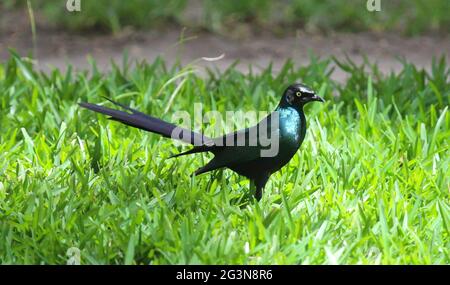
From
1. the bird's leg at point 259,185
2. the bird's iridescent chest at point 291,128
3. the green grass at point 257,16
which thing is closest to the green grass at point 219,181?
the bird's leg at point 259,185

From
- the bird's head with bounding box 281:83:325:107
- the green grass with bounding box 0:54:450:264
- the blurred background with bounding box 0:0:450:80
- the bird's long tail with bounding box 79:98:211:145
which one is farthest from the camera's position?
the blurred background with bounding box 0:0:450:80

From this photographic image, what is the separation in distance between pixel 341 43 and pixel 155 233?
340 centimetres

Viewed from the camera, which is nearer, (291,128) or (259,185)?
(291,128)

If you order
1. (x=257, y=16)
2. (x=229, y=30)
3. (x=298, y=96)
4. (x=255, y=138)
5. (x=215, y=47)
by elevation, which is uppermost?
(x=257, y=16)

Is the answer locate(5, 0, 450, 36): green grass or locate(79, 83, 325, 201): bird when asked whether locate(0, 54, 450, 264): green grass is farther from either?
locate(5, 0, 450, 36): green grass

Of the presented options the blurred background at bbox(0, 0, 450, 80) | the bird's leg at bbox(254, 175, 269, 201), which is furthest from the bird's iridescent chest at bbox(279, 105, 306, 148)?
the blurred background at bbox(0, 0, 450, 80)

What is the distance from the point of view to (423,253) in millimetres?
3238

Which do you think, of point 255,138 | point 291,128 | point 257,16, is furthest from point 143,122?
point 257,16

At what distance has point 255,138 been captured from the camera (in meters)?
3.47

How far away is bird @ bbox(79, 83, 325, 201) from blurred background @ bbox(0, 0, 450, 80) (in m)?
2.57

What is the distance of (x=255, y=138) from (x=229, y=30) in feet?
10.7

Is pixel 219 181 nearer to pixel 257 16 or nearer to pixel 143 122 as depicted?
pixel 143 122

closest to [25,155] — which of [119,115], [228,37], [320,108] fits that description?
[119,115]

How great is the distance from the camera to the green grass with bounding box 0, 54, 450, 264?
128 inches
